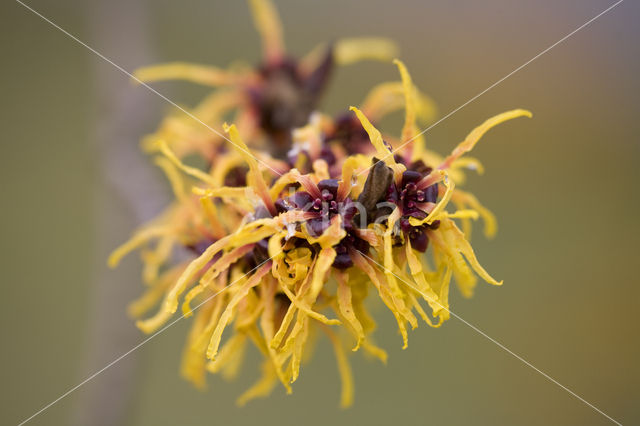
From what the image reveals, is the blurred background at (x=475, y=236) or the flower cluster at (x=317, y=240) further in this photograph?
the blurred background at (x=475, y=236)

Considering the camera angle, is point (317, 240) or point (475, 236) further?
point (475, 236)

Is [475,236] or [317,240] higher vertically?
[475,236]

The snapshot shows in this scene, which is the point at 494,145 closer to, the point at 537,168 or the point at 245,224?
the point at 537,168

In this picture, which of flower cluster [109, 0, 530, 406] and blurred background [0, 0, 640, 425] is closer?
flower cluster [109, 0, 530, 406]

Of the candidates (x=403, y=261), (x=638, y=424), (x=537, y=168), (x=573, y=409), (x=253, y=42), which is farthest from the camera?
(x=253, y=42)

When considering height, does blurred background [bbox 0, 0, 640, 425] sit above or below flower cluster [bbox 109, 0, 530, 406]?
above

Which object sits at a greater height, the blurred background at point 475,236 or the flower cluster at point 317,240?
the blurred background at point 475,236

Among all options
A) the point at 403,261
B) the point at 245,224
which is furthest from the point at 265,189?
the point at 403,261

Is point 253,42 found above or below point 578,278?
above
